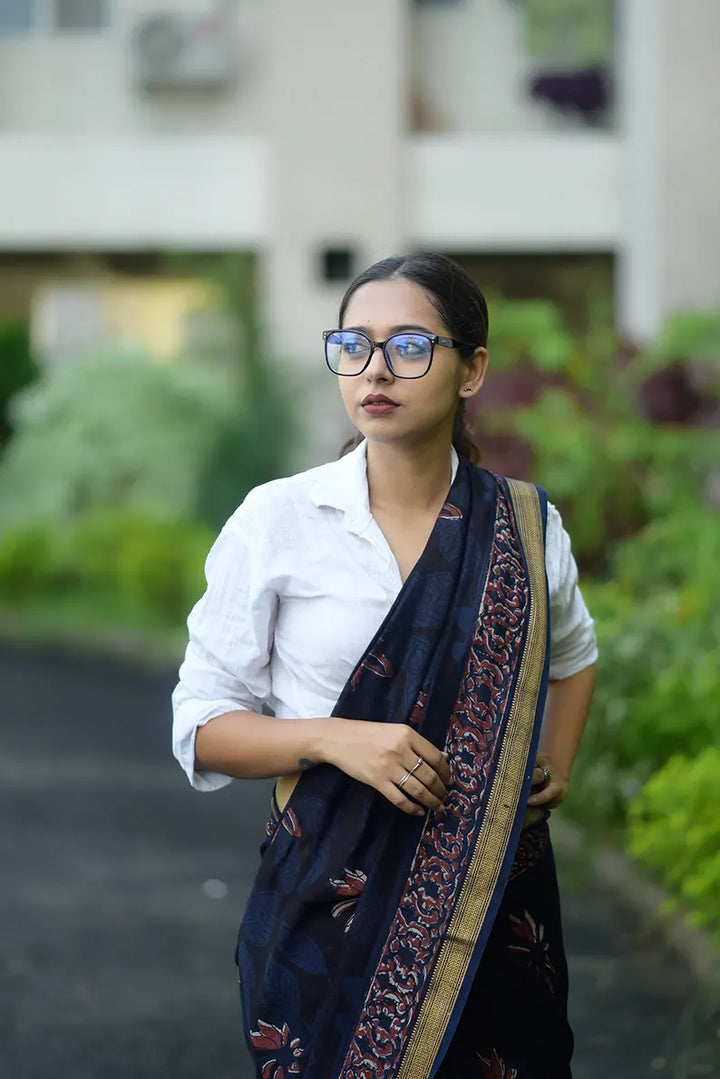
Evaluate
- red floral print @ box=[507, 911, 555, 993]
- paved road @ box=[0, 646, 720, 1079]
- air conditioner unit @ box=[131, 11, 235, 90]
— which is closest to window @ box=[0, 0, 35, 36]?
air conditioner unit @ box=[131, 11, 235, 90]

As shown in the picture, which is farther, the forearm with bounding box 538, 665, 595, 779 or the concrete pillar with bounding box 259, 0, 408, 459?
the concrete pillar with bounding box 259, 0, 408, 459

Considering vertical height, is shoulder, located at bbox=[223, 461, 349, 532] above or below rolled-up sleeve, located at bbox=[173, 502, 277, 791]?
above

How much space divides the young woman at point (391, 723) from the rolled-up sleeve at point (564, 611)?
0.07m

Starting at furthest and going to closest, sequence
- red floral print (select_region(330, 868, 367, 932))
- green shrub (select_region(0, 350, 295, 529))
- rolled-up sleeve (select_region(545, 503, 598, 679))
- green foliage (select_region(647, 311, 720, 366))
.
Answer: green shrub (select_region(0, 350, 295, 529))
green foliage (select_region(647, 311, 720, 366))
rolled-up sleeve (select_region(545, 503, 598, 679))
red floral print (select_region(330, 868, 367, 932))

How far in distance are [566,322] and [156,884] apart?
17.0 metres

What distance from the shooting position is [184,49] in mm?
21156

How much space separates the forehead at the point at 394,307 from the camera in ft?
9.07

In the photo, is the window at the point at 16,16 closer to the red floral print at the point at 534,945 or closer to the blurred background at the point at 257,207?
the blurred background at the point at 257,207

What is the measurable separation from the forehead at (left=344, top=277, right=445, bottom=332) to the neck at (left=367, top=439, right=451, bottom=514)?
20 centimetres

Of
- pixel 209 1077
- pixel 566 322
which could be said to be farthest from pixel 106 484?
pixel 209 1077

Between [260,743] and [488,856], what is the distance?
1.25 ft

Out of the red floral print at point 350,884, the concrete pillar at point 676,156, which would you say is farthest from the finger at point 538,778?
the concrete pillar at point 676,156

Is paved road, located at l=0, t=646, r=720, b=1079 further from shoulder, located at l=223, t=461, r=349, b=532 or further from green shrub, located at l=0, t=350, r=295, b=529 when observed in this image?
green shrub, located at l=0, t=350, r=295, b=529

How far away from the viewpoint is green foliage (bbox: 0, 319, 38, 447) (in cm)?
2302
